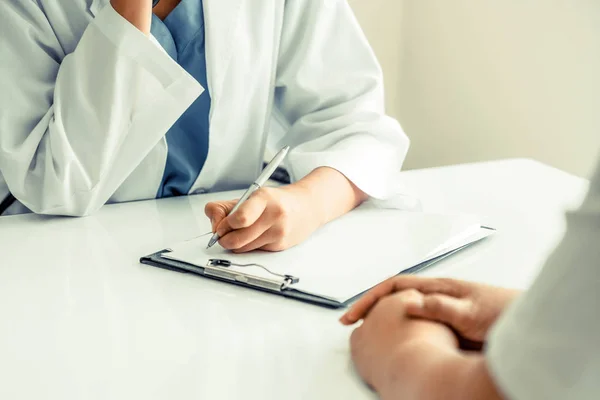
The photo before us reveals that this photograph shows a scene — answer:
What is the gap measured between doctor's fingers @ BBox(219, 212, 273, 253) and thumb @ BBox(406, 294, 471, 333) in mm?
231

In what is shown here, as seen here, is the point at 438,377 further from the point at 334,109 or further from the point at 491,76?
the point at 491,76

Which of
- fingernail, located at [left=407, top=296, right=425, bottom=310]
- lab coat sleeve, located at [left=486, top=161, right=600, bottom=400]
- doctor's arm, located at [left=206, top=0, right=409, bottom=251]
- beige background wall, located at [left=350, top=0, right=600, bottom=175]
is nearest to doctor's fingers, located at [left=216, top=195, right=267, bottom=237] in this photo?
doctor's arm, located at [left=206, top=0, right=409, bottom=251]

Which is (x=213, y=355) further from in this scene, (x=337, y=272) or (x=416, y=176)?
(x=416, y=176)

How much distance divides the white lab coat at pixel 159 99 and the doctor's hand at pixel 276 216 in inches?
3.3

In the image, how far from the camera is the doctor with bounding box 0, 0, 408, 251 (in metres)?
0.77

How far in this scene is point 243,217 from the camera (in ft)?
2.06

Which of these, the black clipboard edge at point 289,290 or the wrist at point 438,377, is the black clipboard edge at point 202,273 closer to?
the black clipboard edge at point 289,290

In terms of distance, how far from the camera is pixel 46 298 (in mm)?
552

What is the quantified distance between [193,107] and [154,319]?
445mm

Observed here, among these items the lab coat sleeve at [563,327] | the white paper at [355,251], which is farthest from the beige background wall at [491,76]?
the lab coat sleeve at [563,327]

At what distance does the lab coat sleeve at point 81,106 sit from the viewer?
77cm

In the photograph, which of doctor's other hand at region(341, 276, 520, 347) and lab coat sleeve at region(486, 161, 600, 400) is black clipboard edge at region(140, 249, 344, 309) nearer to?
doctor's other hand at region(341, 276, 520, 347)

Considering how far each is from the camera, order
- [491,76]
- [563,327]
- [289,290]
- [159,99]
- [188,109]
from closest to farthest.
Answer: [563,327]
[289,290]
[159,99]
[188,109]
[491,76]

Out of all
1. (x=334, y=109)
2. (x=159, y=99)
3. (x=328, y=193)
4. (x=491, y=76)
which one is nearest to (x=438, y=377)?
(x=328, y=193)
